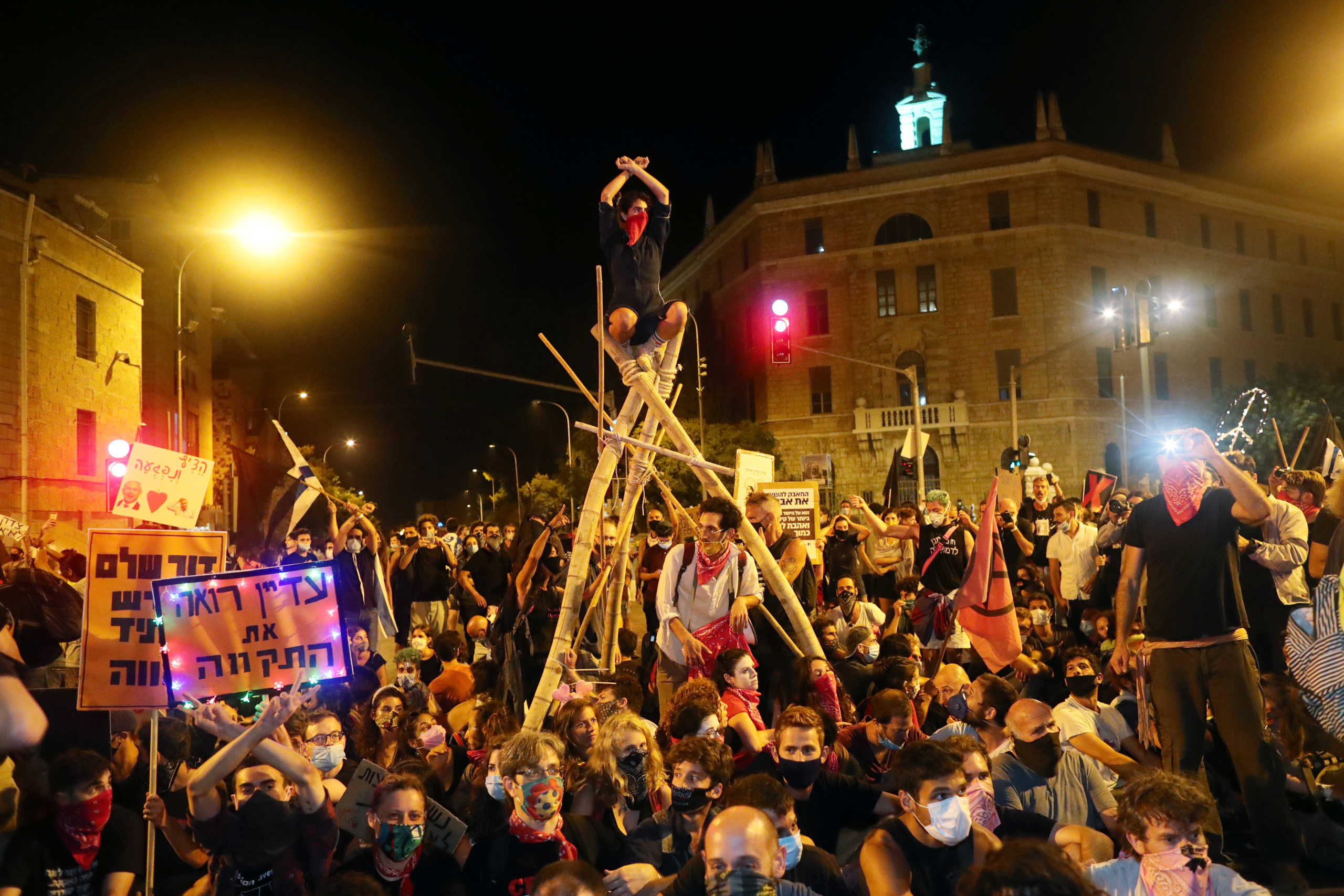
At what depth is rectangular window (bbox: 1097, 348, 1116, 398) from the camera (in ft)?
166

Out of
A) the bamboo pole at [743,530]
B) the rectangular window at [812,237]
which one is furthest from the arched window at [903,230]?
the bamboo pole at [743,530]

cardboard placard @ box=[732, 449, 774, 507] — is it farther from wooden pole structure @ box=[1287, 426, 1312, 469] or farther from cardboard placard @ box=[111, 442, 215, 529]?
wooden pole structure @ box=[1287, 426, 1312, 469]

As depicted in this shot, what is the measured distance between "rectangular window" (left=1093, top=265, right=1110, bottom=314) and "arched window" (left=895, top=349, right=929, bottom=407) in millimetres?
7780

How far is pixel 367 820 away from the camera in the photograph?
4.88 meters

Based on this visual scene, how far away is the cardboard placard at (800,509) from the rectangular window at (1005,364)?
130ft

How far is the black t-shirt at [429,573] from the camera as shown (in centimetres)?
1285

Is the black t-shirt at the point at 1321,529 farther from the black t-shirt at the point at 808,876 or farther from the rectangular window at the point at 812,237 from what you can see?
the rectangular window at the point at 812,237

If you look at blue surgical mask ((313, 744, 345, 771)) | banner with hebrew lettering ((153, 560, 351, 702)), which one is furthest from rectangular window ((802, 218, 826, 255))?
banner with hebrew lettering ((153, 560, 351, 702))

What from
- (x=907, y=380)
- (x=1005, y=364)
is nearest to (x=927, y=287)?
(x=907, y=380)

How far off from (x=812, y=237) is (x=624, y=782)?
49.8 metres

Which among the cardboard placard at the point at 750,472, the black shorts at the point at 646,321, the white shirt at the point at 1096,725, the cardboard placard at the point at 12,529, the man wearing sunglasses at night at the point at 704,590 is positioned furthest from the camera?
the cardboard placard at the point at 12,529

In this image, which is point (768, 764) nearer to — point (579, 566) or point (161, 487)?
point (579, 566)

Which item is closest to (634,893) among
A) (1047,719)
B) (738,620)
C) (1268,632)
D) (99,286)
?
(1047,719)

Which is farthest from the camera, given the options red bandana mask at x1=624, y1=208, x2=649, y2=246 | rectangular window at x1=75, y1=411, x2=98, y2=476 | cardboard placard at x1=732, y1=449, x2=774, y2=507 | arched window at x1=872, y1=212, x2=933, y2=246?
arched window at x1=872, y1=212, x2=933, y2=246
